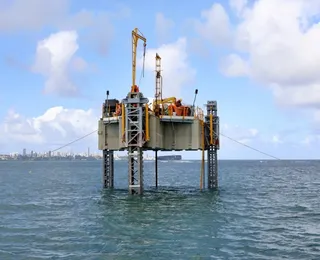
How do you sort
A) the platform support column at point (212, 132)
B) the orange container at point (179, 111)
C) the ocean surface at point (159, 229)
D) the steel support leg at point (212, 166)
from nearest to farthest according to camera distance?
the ocean surface at point (159, 229) → the orange container at point (179, 111) → the platform support column at point (212, 132) → the steel support leg at point (212, 166)

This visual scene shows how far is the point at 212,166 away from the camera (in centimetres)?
5391

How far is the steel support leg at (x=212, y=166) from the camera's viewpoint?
52.9 m

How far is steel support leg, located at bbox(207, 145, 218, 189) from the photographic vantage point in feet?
173

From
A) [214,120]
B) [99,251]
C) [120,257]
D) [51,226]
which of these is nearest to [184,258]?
[120,257]

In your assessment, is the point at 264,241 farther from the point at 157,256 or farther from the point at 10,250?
the point at 10,250

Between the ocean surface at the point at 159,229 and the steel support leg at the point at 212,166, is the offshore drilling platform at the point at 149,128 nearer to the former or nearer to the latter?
the steel support leg at the point at 212,166

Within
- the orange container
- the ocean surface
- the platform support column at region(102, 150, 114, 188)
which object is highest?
the orange container

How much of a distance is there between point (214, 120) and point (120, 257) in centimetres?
3359

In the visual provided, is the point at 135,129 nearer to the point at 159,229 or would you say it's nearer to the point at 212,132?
the point at 212,132

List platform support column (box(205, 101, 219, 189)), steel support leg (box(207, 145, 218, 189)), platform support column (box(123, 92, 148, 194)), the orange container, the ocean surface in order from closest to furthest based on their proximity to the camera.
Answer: the ocean surface, platform support column (box(123, 92, 148, 194)), the orange container, platform support column (box(205, 101, 219, 189)), steel support leg (box(207, 145, 218, 189))


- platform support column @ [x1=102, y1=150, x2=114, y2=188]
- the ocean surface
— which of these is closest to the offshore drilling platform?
platform support column @ [x1=102, y1=150, x2=114, y2=188]

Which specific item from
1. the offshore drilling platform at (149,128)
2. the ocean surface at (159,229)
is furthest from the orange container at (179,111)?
the ocean surface at (159,229)

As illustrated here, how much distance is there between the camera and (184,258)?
20.3 meters

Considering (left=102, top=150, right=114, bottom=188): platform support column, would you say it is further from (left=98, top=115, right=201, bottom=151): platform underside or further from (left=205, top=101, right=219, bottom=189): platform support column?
(left=205, top=101, right=219, bottom=189): platform support column
